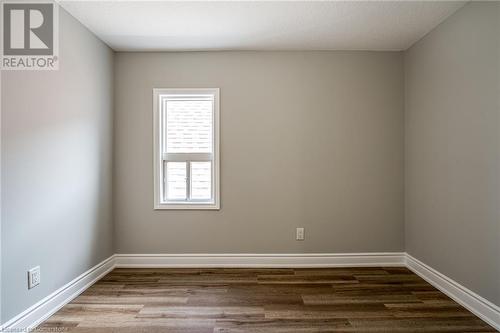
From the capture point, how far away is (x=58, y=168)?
2.41 meters

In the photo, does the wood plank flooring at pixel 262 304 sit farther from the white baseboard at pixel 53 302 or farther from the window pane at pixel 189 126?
the window pane at pixel 189 126

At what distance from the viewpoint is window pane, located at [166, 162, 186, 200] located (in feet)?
11.2

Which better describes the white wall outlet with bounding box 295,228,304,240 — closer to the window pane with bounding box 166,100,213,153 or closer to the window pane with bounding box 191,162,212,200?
the window pane with bounding box 191,162,212,200

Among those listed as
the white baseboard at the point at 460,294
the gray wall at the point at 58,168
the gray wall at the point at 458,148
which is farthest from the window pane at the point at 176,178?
the white baseboard at the point at 460,294

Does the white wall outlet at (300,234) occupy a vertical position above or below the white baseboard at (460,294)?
above

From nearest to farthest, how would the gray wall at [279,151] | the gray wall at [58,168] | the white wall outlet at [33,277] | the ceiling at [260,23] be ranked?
the gray wall at [58,168] → the white wall outlet at [33,277] → the ceiling at [260,23] → the gray wall at [279,151]

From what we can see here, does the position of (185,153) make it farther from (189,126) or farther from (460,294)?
(460,294)

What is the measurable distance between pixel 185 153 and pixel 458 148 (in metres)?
2.71

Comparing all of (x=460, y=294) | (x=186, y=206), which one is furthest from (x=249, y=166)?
(x=460, y=294)

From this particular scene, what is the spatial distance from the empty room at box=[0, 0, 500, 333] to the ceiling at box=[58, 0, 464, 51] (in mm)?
23

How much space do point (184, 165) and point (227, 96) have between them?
0.95 m

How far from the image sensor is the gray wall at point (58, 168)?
1.95m

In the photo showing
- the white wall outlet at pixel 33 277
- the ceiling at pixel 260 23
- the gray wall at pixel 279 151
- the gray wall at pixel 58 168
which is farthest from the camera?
the gray wall at pixel 279 151

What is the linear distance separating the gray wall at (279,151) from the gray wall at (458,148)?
11.1 inches
